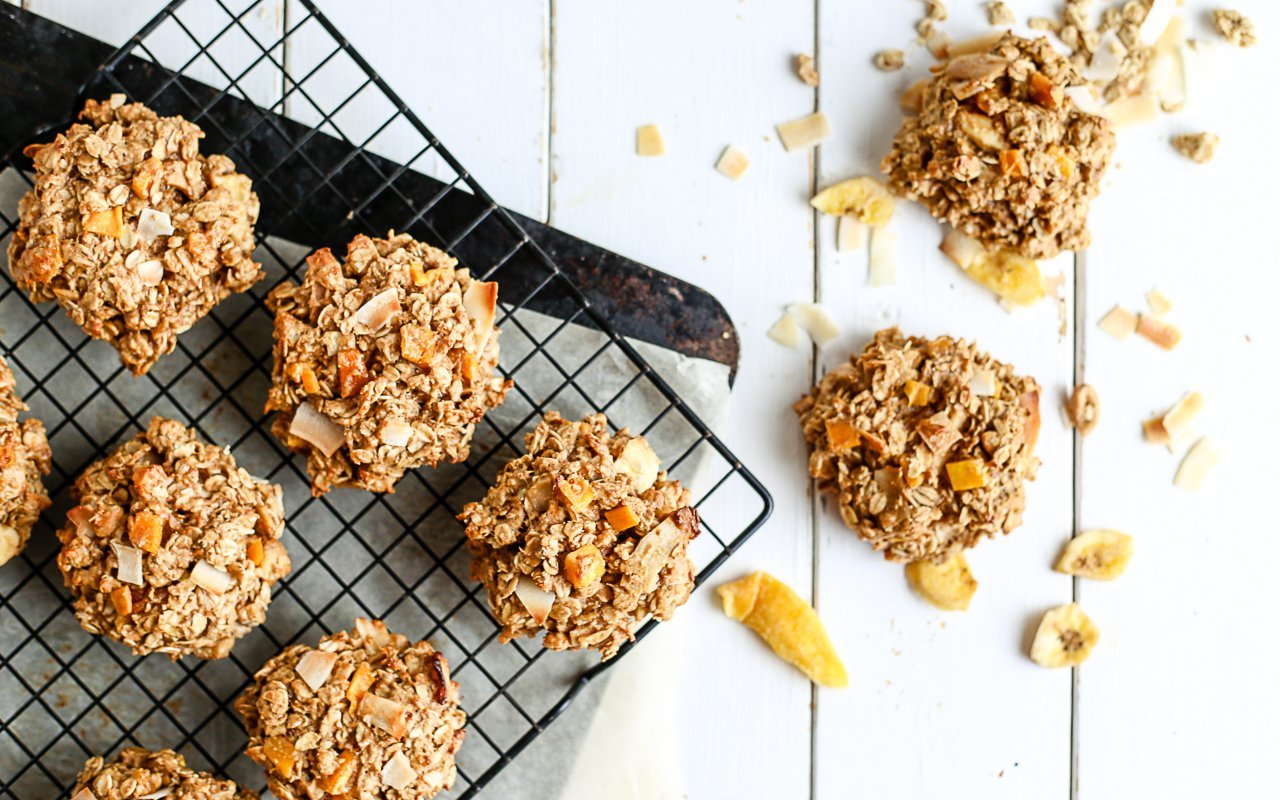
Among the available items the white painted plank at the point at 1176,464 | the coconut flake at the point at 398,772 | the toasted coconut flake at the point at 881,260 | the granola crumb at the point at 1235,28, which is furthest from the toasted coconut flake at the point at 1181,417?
the coconut flake at the point at 398,772

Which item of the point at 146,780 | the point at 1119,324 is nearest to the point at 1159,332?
the point at 1119,324

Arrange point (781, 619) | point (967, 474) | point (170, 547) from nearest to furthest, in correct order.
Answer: point (170, 547) → point (967, 474) → point (781, 619)

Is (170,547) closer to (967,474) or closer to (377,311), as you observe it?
(377,311)

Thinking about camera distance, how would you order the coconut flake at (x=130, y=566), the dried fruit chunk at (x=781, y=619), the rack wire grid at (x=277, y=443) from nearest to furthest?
the coconut flake at (x=130, y=566) → the rack wire grid at (x=277, y=443) → the dried fruit chunk at (x=781, y=619)

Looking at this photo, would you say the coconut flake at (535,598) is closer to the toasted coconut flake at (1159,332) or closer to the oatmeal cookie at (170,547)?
the oatmeal cookie at (170,547)

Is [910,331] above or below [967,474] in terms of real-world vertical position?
above

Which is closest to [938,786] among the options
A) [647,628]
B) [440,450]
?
[647,628]

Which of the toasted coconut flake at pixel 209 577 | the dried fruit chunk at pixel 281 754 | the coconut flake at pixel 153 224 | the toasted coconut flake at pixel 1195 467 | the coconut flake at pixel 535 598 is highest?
the coconut flake at pixel 153 224

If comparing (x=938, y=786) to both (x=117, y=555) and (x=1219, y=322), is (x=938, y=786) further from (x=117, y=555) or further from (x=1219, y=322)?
(x=117, y=555)
